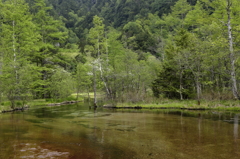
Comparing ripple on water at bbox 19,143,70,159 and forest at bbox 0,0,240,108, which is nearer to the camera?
ripple on water at bbox 19,143,70,159

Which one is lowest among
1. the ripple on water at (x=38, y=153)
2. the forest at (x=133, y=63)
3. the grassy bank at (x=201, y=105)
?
the ripple on water at (x=38, y=153)

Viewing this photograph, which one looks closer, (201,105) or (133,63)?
(201,105)

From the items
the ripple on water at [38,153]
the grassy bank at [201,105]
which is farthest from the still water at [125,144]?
the grassy bank at [201,105]

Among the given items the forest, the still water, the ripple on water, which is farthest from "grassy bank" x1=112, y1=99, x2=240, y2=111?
the ripple on water

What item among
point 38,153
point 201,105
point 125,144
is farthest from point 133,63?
point 38,153

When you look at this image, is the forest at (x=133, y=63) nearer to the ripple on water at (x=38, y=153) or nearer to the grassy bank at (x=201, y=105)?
the grassy bank at (x=201, y=105)

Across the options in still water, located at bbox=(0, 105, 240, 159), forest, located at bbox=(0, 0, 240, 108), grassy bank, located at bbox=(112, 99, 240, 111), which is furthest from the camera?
forest, located at bbox=(0, 0, 240, 108)

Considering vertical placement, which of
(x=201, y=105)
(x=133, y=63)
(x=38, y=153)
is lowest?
(x=38, y=153)

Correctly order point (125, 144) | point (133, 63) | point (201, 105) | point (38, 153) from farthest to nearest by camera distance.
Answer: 1. point (133, 63)
2. point (201, 105)
3. point (125, 144)
4. point (38, 153)

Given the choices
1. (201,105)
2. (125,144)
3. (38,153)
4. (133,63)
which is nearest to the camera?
(38,153)

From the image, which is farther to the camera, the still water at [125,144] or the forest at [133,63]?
the forest at [133,63]

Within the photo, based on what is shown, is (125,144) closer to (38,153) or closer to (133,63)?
(38,153)

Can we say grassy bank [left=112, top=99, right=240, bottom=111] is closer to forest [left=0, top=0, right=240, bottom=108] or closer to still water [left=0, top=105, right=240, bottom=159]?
forest [left=0, top=0, right=240, bottom=108]

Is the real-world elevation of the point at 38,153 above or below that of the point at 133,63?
below
